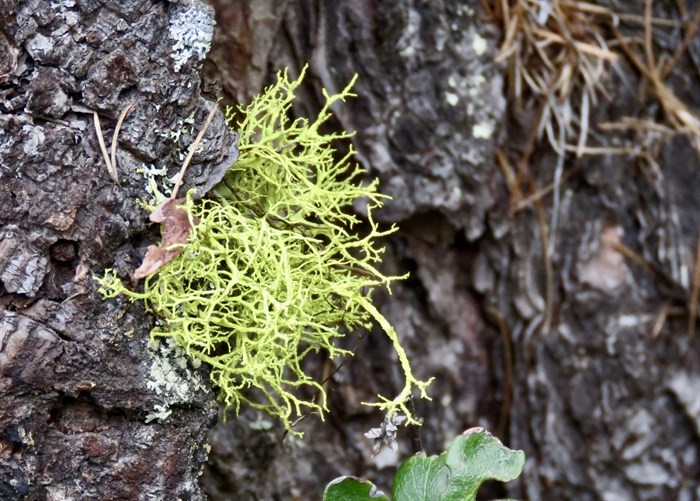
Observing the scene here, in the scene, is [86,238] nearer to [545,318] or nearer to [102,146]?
[102,146]

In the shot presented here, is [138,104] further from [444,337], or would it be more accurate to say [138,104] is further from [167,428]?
[444,337]

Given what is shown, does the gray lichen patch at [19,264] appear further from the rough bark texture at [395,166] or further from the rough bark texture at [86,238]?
the rough bark texture at [395,166]

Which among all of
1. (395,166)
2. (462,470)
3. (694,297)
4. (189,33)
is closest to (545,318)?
(694,297)

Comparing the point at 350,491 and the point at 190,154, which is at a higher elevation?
the point at 190,154

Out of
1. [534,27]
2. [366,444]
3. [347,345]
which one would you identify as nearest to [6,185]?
[347,345]

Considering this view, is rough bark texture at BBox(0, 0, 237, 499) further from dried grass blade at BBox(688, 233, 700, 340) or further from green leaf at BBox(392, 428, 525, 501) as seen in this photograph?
dried grass blade at BBox(688, 233, 700, 340)
